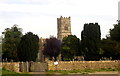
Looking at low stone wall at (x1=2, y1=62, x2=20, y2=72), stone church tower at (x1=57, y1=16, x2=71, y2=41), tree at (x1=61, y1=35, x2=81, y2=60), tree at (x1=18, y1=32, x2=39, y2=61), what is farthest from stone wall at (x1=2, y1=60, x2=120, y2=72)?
stone church tower at (x1=57, y1=16, x2=71, y2=41)

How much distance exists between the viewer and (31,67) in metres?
47.8

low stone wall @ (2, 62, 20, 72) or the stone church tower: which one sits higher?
the stone church tower

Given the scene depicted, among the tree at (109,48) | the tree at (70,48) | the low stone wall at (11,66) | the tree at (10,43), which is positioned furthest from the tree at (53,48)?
the low stone wall at (11,66)

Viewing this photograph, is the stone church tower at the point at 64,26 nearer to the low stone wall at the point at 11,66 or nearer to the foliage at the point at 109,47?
the foliage at the point at 109,47

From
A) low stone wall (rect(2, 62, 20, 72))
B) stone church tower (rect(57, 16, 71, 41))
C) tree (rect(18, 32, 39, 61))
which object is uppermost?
stone church tower (rect(57, 16, 71, 41))

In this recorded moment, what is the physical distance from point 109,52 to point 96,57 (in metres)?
5.94

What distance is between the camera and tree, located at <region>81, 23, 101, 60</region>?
58.6 m

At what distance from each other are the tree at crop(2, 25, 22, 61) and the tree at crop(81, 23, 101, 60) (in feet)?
55.5

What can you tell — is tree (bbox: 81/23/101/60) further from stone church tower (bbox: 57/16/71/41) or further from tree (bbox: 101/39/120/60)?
stone church tower (bbox: 57/16/71/41)

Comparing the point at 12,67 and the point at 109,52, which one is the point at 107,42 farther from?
the point at 12,67

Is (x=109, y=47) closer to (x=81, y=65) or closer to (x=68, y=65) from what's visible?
(x=81, y=65)

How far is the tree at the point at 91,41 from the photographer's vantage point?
58.6m

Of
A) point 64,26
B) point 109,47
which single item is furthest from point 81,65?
point 64,26

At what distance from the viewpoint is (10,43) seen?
2785 inches
